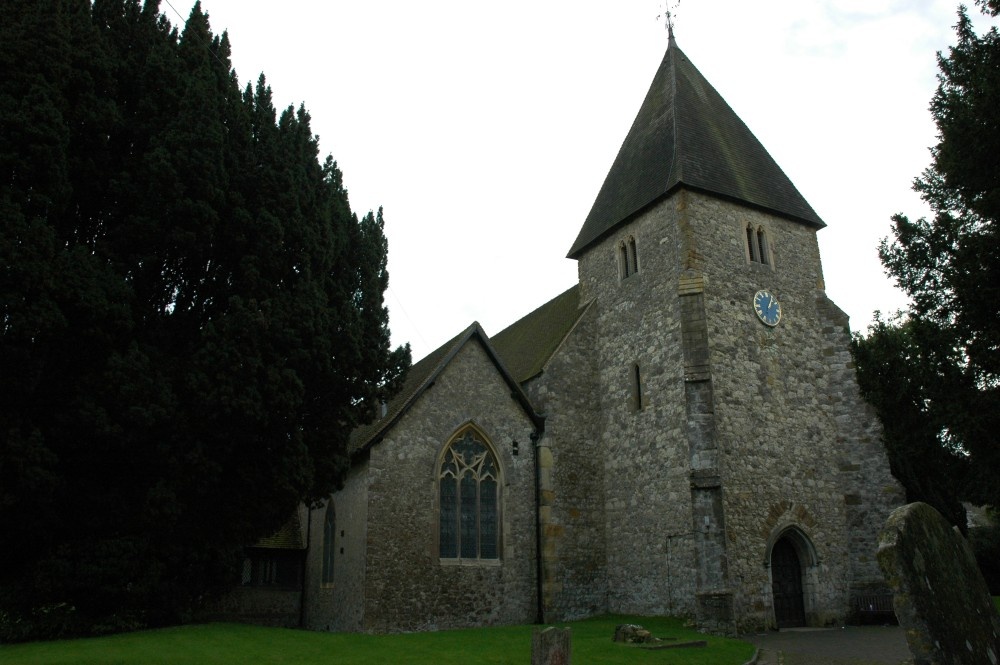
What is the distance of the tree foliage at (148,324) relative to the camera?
11.9m

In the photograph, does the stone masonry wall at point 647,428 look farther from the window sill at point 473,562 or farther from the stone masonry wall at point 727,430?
the window sill at point 473,562

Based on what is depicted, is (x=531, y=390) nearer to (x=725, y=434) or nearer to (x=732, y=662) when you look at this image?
(x=725, y=434)

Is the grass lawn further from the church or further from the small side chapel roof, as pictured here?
the small side chapel roof

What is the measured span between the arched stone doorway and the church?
0.07 metres

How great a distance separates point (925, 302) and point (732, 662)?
323 inches

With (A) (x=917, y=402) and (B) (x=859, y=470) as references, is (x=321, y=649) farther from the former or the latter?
(A) (x=917, y=402)

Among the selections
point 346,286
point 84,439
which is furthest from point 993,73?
point 84,439

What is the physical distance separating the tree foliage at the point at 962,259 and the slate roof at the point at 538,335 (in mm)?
10016

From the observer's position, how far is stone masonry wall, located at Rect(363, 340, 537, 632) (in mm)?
17859

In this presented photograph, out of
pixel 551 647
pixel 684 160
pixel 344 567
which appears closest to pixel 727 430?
pixel 684 160

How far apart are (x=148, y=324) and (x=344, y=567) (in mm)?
8441

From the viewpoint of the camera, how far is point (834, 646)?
15.4m

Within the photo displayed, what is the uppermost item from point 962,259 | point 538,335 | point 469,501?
point 538,335

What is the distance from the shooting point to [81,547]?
1222 cm
